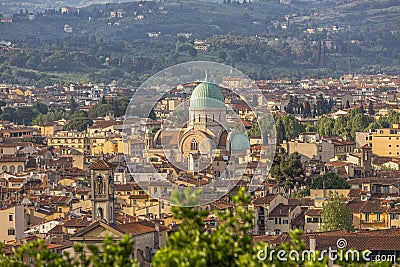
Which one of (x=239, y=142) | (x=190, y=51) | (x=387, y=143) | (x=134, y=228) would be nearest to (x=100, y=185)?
(x=134, y=228)

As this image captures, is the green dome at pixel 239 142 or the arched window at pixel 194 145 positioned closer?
the arched window at pixel 194 145

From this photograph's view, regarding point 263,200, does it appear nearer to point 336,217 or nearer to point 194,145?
point 336,217

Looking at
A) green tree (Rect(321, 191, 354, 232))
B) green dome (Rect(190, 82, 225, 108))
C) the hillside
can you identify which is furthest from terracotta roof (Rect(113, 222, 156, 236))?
the hillside

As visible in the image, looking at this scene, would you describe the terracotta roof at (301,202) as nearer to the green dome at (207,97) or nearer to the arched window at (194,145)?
the arched window at (194,145)

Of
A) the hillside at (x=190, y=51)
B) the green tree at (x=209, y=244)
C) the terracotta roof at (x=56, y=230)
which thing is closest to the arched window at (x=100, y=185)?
the terracotta roof at (x=56, y=230)

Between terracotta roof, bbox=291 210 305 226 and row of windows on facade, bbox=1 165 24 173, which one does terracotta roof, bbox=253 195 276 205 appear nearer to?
terracotta roof, bbox=291 210 305 226

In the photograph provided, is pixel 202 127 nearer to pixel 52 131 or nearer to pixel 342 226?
pixel 342 226
